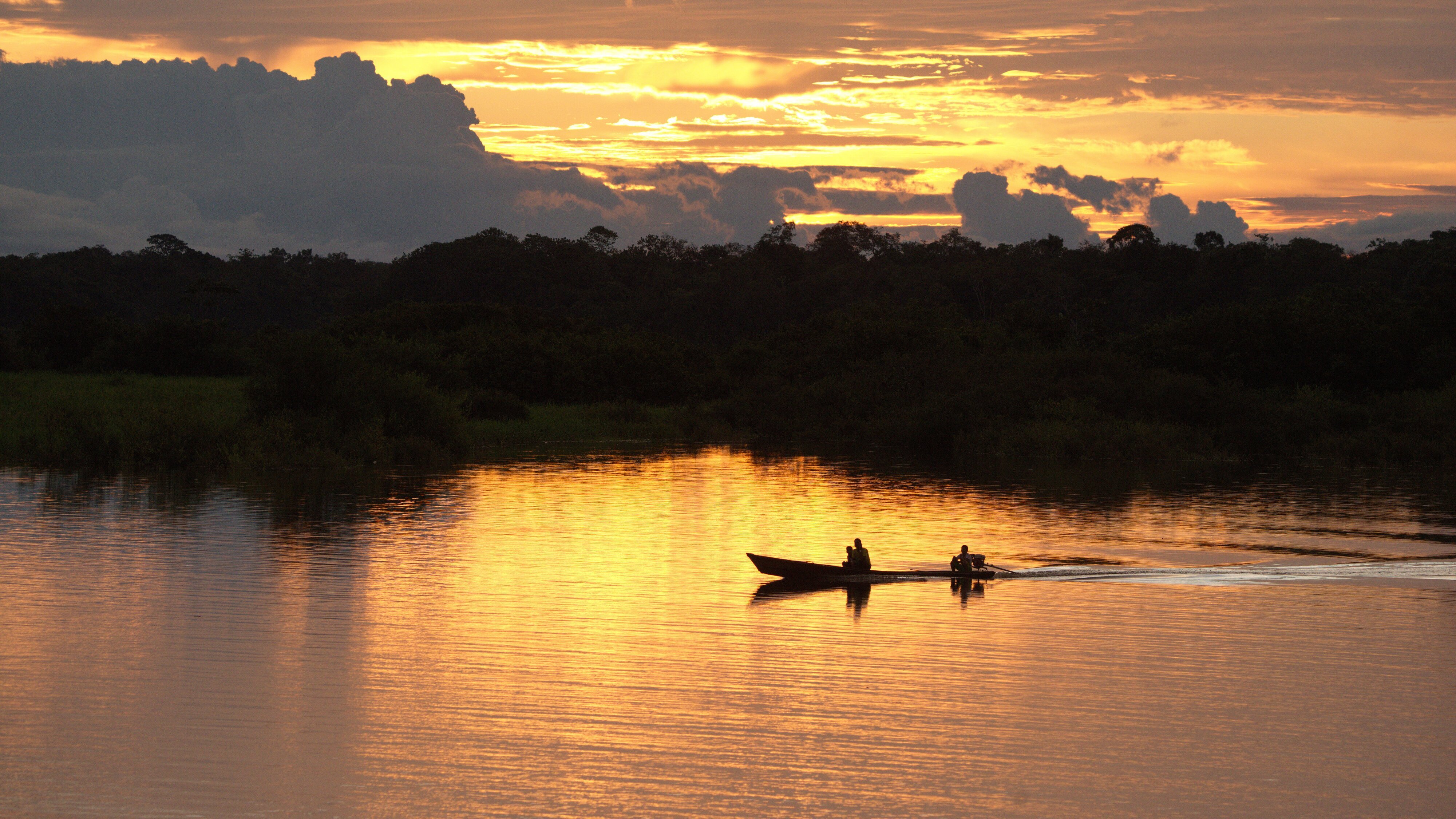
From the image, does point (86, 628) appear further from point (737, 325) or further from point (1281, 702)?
point (737, 325)

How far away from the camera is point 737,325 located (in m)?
114

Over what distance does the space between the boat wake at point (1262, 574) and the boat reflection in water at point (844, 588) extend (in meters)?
1.87

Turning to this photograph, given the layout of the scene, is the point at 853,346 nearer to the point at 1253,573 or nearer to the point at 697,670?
the point at 1253,573

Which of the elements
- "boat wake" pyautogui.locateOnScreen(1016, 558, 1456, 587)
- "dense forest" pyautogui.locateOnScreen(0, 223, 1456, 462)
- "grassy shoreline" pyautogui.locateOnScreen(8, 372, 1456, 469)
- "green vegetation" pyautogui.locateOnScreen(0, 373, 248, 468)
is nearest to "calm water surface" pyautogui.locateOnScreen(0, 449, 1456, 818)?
"boat wake" pyautogui.locateOnScreen(1016, 558, 1456, 587)

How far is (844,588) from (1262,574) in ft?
28.3

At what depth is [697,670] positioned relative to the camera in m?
17.3

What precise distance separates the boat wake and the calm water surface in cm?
10

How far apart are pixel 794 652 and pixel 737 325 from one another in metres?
95.8

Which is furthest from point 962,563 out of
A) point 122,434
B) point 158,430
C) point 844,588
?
point 122,434

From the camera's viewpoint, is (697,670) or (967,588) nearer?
(697,670)

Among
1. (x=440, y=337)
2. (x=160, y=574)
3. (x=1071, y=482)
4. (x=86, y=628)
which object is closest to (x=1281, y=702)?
(x=86, y=628)

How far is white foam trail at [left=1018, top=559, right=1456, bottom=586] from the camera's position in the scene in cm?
2559

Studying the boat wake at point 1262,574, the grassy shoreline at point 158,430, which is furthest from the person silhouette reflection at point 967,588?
the grassy shoreline at point 158,430

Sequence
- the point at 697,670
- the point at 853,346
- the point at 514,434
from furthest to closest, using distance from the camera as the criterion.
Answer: the point at 853,346
the point at 514,434
the point at 697,670
